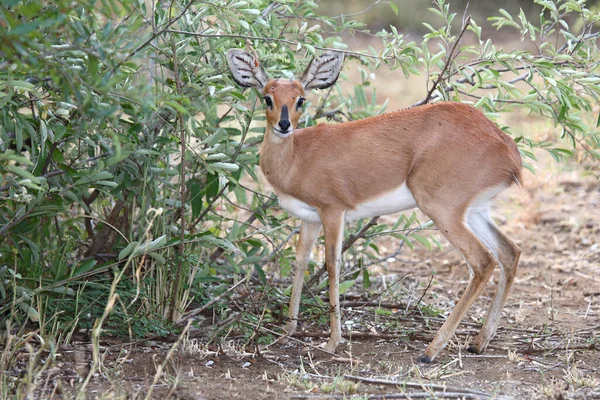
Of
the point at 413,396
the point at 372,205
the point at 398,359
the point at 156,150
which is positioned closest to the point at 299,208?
the point at 372,205

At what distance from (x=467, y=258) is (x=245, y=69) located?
1777 millimetres

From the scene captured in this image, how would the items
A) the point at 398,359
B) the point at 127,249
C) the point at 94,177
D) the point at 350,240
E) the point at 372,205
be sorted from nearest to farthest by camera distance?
the point at 127,249 < the point at 94,177 < the point at 398,359 < the point at 372,205 < the point at 350,240

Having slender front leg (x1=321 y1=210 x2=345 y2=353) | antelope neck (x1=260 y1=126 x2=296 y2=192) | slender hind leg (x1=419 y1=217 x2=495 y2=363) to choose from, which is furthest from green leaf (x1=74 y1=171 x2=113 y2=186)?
slender hind leg (x1=419 y1=217 x2=495 y2=363)

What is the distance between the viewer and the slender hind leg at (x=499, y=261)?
4.91 m

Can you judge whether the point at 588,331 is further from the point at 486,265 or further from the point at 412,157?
the point at 412,157

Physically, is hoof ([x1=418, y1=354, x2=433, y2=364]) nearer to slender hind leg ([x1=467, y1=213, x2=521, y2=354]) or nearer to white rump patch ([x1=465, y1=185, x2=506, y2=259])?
slender hind leg ([x1=467, y1=213, x2=521, y2=354])

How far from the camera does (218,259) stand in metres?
6.31

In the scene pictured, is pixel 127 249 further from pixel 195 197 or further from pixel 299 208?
pixel 299 208

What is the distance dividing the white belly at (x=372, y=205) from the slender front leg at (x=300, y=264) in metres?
0.15

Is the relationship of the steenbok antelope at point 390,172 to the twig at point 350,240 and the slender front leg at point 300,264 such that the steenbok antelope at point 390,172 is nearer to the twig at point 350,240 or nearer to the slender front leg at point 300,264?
the slender front leg at point 300,264

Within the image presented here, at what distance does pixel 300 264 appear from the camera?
207 inches

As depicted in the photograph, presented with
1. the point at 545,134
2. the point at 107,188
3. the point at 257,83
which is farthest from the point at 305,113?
the point at 545,134

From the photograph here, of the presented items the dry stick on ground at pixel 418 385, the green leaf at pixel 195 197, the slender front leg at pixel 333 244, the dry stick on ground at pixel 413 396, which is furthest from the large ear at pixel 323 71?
the dry stick on ground at pixel 413 396

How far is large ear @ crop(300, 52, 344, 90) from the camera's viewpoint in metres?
5.04
